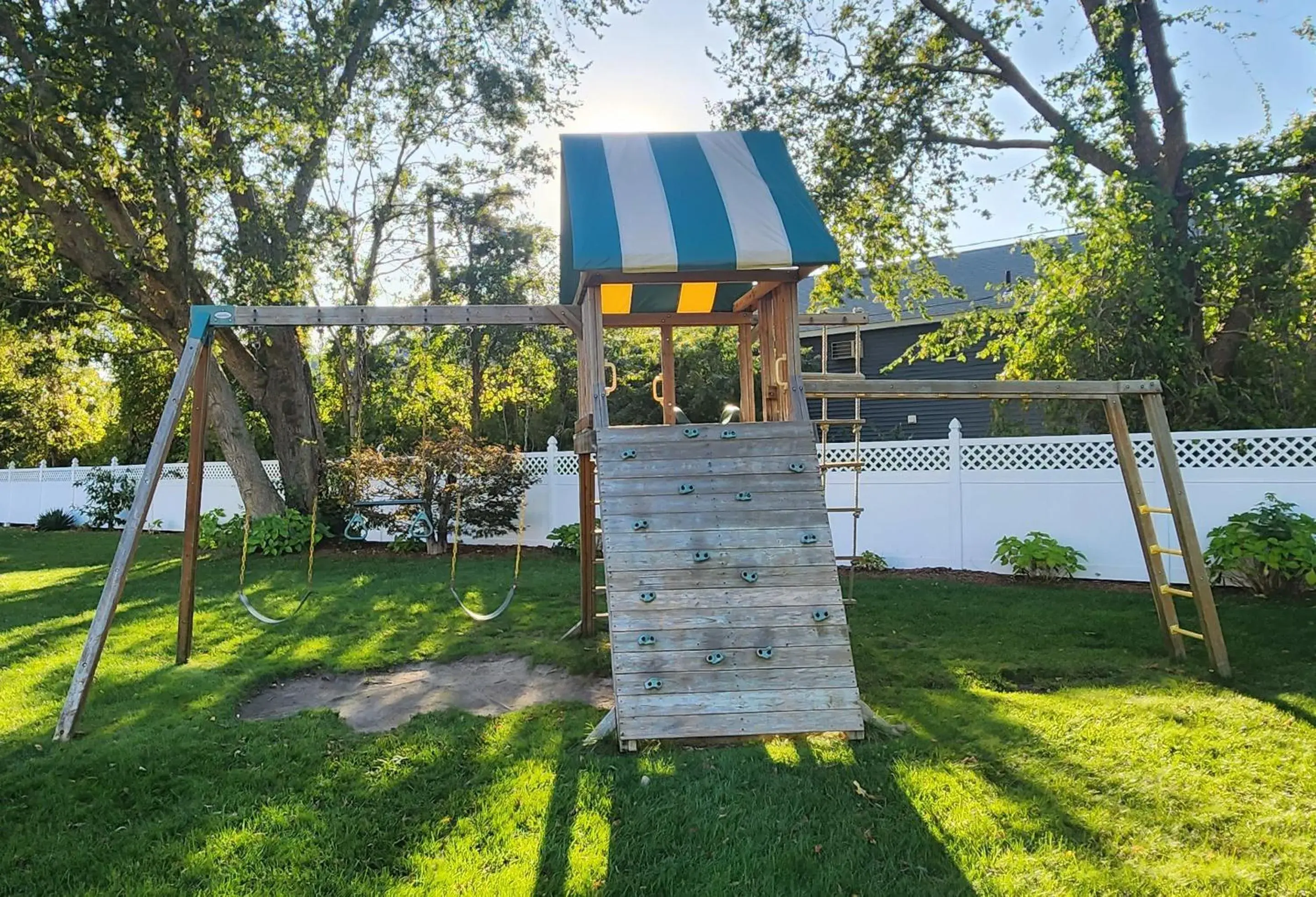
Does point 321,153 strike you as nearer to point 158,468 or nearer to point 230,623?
point 230,623

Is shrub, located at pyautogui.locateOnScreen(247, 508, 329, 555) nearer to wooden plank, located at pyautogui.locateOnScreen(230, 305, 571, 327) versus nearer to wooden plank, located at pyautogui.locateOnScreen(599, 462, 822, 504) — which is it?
wooden plank, located at pyautogui.locateOnScreen(230, 305, 571, 327)

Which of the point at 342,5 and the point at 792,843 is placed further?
the point at 342,5

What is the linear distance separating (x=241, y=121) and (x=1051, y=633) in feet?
31.5

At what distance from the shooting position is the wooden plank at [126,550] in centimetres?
440

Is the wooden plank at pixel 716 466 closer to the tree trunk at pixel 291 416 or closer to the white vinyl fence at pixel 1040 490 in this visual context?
the white vinyl fence at pixel 1040 490

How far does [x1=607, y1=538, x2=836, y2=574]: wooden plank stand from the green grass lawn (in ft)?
3.04

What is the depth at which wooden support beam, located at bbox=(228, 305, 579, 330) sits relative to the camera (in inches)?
215

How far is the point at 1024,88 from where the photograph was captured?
35.6 ft

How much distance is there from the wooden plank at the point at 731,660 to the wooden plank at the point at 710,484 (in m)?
0.95

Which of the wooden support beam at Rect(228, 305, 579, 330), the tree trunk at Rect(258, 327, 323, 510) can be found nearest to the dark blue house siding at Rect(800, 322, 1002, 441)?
the tree trunk at Rect(258, 327, 323, 510)

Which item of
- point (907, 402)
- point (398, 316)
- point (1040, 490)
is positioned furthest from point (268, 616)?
point (907, 402)

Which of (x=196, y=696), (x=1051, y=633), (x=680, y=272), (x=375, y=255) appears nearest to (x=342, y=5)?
(x=375, y=255)

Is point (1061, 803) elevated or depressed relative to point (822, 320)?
depressed

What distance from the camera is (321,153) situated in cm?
1167
